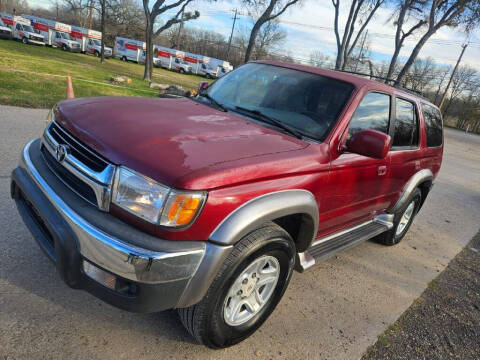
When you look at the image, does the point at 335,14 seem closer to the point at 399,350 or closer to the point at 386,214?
the point at 386,214

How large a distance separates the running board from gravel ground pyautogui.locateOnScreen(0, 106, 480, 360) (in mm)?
494

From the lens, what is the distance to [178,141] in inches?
84.4

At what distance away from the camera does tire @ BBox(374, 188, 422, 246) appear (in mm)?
4156

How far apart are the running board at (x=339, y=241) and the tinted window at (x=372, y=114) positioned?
959mm

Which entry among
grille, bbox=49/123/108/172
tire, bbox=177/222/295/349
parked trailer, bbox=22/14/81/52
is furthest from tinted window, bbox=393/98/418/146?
parked trailer, bbox=22/14/81/52

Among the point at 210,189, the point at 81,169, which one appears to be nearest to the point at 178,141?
the point at 210,189

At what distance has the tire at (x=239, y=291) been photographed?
6.73 feet

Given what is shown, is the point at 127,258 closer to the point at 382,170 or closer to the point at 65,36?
the point at 382,170

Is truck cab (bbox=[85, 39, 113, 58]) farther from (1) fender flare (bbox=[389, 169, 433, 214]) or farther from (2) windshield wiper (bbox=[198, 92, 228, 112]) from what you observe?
(1) fender flare (bbox=[389, 169, 433, 214])

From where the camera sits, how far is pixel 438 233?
555cm

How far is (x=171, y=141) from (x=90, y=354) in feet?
4.47

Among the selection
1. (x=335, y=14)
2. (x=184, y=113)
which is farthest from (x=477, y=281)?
(x=335, y=14)

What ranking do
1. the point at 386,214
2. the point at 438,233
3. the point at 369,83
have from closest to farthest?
the point at 369,83 < the point at 386,214 < the point at 438,233

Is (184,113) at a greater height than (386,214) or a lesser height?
greater
